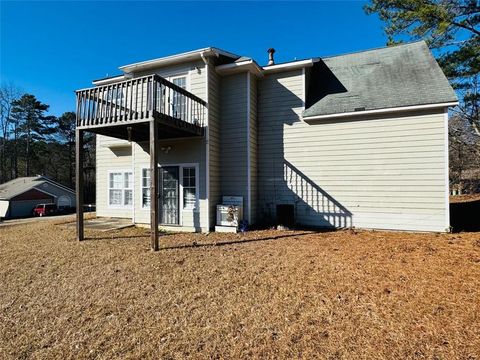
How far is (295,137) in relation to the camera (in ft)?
30.5

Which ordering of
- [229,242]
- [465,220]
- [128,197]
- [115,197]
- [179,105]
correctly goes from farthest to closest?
[115,197]
[128,197]
[465,220]
[179,105]
[229,242]

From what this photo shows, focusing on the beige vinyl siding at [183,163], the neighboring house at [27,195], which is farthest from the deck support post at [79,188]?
the neighboring house at [27,195]

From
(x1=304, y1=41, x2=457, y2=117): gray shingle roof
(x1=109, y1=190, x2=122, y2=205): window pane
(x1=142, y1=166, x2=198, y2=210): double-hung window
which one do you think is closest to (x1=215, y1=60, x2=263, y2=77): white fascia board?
(x1=304, y1=41, x2=457, y2=117): gray shingle roof

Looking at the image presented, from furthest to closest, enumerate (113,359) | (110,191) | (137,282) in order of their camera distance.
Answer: (110,191), (137,282), (113,359)

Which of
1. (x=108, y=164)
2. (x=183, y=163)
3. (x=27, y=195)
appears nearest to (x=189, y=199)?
(x=183, y=163)

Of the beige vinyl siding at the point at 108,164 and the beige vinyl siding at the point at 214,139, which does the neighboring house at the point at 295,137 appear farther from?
the beige vinyl siding at the point at 108,164

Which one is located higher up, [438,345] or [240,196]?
[240,196]

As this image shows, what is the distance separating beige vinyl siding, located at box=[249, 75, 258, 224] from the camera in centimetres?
916

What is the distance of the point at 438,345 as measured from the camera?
2.55m

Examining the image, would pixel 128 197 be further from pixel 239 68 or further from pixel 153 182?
pixel 239 68

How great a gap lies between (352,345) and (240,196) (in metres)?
6.48

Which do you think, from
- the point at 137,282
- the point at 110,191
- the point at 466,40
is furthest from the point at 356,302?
the point at 466,40

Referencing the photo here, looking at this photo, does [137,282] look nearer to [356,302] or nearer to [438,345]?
[356,302]

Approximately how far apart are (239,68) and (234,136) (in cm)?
226
